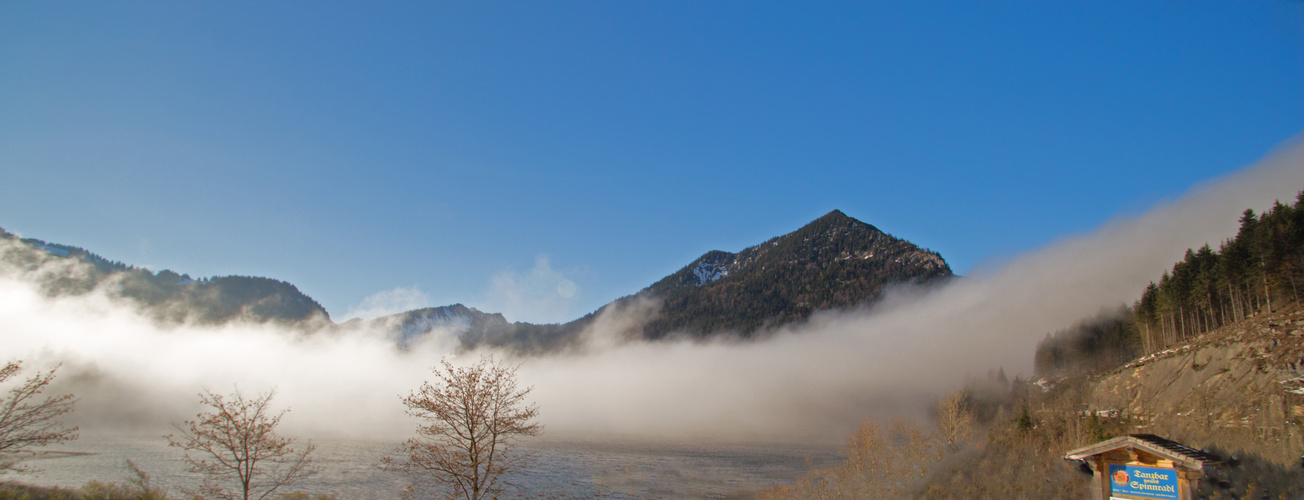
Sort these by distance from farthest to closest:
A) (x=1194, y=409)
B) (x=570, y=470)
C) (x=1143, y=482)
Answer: (x=570, y=470) → (x=1194, y=409) → (x=1143, y=482)

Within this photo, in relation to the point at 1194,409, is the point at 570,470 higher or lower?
lower

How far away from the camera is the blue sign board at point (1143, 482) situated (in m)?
17.0

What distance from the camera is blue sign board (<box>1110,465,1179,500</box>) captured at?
17.0 m

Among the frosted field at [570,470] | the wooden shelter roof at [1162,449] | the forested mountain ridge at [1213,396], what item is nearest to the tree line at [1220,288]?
the forested mountain ridge at [1213,396]

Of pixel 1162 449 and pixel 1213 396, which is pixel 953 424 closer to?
pixel 1213 396

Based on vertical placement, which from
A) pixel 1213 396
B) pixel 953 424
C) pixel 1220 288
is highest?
pixel 1220 288

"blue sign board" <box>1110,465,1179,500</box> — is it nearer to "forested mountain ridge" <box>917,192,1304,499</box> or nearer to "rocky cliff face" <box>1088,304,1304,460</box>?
"forested mountain ridge" <box>917,192,1304,499</box>

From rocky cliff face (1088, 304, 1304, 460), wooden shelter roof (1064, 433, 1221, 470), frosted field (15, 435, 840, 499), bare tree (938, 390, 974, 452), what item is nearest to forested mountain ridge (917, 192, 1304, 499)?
rocky cliff face (1088, 304, 1304, 460)

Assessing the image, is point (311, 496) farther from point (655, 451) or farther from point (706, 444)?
point (706, 444)

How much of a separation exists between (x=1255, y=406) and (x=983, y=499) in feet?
60.4

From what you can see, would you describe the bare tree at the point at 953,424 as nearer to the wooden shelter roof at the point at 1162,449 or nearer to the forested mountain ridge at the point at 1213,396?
the forested mountain ridge at the point at 1213,396

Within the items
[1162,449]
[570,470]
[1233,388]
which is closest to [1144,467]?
[1162,449]

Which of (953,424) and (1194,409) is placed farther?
(953,424)

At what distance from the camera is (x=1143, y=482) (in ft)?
57.4
